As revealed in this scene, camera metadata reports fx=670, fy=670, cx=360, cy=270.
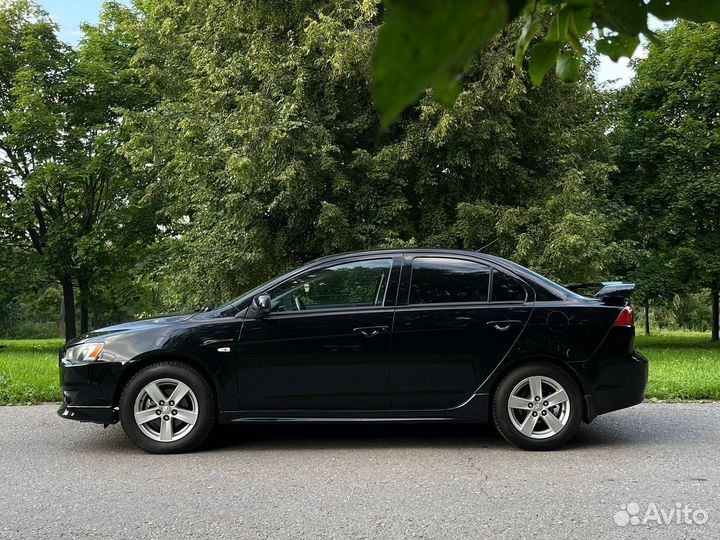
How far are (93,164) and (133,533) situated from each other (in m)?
18.1

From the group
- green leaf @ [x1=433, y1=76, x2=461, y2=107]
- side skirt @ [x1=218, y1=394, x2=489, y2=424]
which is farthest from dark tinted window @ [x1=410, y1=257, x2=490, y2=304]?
green leaf @ [x1=433, y1=76, x2=461, y2=107]

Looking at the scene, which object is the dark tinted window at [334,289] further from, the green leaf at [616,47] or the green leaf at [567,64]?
the green leaf at [616,47]

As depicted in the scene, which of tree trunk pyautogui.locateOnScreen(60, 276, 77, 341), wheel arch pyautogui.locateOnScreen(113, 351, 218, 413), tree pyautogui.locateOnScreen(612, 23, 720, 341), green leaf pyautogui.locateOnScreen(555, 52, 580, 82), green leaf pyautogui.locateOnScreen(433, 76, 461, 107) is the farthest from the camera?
tree trunk pyautogui.locateOnScreen(60, 276, 77, 341)

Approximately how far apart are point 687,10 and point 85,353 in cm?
528

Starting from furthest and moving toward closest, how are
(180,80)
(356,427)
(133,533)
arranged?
(180,80), (356,427), (133,533)

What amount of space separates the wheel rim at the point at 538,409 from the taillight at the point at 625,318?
73 cm

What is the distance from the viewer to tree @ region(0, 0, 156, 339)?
19875 mm

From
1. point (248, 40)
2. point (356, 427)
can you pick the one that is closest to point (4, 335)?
point (248, 40)

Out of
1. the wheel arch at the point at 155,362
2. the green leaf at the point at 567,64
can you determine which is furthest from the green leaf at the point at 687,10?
the wheel arch at the point at 155,362

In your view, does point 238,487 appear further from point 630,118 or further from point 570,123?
point 630,118

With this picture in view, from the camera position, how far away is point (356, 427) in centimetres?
628

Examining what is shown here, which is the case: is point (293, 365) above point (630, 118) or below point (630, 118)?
below

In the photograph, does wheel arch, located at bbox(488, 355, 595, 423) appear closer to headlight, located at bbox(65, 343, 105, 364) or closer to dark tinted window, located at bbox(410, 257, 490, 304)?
dark tinted window, located at bbox(410, 257, 490, 304)

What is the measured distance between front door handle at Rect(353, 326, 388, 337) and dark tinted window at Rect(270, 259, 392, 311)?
0.22 metres
